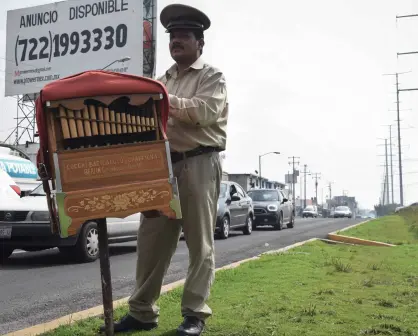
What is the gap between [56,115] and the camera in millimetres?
2729

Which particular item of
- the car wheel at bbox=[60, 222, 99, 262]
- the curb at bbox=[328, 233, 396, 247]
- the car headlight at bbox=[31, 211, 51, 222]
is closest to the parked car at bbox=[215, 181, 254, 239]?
the curb at bbox=[328, 233, 396, 247]

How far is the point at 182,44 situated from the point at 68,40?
3334 centimetres

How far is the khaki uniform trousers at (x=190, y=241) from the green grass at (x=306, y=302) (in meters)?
0.21

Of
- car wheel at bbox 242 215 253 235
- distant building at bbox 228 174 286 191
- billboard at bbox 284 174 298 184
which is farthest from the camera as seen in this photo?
billboard at bbox 284 174 298 184

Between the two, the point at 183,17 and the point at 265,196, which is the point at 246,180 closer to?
the point at 265,196

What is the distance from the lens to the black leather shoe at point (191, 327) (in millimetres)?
3223

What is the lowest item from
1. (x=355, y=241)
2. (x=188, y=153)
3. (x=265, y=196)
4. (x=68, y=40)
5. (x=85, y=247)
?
(x=355, y=241)

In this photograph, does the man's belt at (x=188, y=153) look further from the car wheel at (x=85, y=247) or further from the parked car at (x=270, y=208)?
the parked car at (x=270, y=208)

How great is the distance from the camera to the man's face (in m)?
3.44

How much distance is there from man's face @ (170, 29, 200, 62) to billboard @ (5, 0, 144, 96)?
2912 cm

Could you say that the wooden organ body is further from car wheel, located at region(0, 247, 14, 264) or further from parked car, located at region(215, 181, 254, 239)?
parked car, located at region(215, 181, 254, 239)

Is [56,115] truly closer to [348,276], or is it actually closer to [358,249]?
[348,276]

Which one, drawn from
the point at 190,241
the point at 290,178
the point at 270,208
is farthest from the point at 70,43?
the point at 290,178

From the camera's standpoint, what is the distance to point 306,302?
14.3 ft
